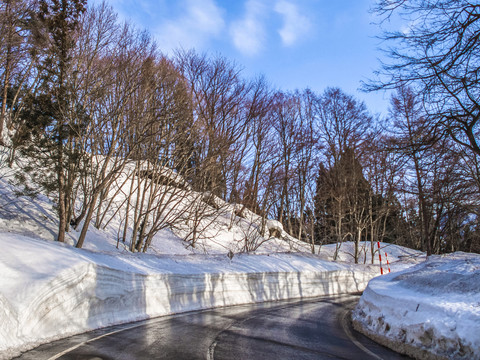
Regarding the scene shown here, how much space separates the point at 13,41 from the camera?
1723cm

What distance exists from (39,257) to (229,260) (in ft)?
35.5

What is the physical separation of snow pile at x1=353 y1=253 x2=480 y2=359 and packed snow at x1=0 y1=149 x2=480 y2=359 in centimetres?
2

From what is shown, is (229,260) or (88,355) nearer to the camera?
(88,355)

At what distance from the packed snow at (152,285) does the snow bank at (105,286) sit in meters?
0.03

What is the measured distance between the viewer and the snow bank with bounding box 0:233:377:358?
6.89 metres

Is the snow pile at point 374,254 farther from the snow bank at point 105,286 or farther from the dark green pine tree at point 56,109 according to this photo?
the dark green pine tree at point 56,109

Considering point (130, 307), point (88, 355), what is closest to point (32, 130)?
point (130, 307)

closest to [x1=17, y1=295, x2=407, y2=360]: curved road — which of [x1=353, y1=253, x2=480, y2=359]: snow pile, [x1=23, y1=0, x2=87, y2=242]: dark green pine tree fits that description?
[x1=353, y1=253, x2=480, y2=359]: snow pile

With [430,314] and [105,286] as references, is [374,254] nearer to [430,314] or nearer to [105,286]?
[105,286]

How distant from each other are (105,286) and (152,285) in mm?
2363

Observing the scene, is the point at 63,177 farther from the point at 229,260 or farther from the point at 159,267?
the point at 229,260

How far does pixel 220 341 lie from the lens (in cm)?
707

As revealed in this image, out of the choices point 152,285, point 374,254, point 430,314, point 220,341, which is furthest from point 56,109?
point 374,254

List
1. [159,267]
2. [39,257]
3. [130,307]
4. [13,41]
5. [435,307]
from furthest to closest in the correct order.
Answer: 1. [13,41]
2. [159,267]
3. [130,307]
4. [39,257]
5. [435,307]
